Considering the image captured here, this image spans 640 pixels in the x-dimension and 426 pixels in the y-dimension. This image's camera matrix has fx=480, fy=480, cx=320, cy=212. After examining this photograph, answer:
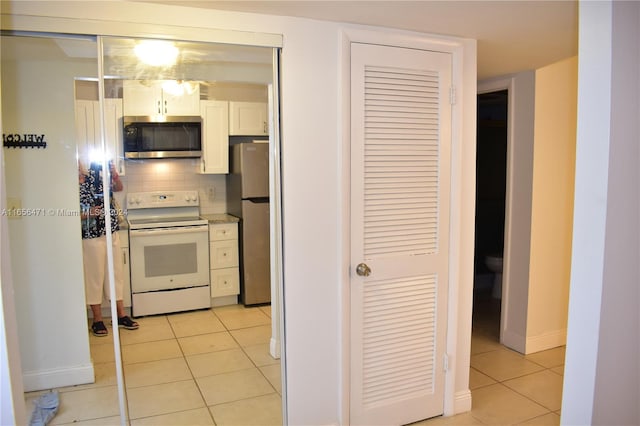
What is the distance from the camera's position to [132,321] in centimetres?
233

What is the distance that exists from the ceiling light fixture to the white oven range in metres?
0.62

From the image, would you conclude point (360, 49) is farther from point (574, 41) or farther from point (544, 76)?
point (544, 76)

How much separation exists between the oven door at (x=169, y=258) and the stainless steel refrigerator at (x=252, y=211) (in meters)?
0.20

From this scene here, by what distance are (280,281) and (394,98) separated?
1128 millimetres

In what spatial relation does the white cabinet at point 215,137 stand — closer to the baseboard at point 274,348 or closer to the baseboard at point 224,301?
the baseboard at point 224,301

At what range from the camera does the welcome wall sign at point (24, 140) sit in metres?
2.40

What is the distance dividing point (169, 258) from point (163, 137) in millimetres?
637

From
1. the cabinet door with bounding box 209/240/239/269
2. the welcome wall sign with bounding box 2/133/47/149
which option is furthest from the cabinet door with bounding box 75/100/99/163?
the cabinet door with bounding box 209/240/239/269

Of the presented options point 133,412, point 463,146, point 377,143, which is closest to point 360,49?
point 377,143

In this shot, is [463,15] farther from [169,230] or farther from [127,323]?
[127,323]

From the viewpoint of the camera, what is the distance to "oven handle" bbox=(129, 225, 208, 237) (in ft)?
7.83

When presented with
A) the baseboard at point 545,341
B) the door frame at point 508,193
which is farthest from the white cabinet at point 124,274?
the baseboard at point 545,341

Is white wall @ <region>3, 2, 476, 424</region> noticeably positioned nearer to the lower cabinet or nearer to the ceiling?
the ceiling

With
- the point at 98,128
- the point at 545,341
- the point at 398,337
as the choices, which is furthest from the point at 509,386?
the point at 98,128
